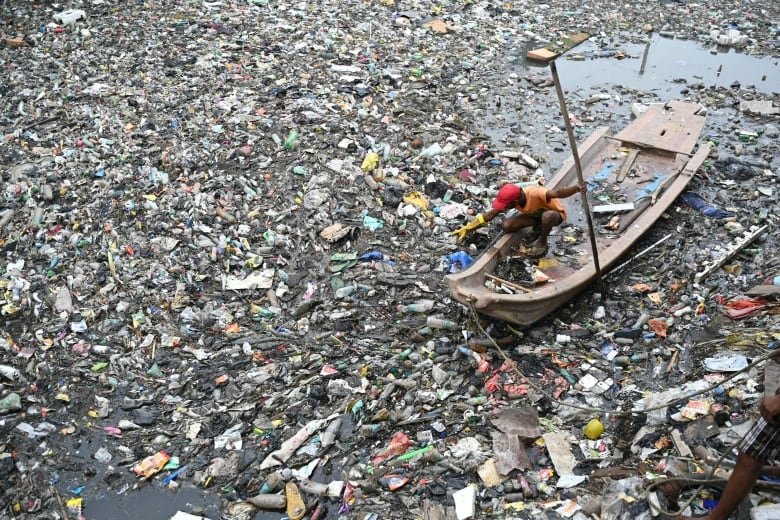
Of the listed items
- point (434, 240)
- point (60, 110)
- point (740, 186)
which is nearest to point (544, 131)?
point (740, 186)

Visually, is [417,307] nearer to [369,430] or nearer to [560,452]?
[369,430]

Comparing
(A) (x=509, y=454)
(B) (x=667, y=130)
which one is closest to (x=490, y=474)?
(A) (x=509, y=454)

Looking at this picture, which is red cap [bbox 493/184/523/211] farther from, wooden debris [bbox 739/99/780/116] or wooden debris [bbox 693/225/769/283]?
wooden debris [bbox 739/99/780/116]

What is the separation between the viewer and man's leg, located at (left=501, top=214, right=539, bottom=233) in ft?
16.5

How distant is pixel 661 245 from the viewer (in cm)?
564

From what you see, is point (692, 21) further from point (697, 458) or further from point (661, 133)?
point (697, 458)

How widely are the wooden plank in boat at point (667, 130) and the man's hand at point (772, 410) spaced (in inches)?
176

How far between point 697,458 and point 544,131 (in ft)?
17.0

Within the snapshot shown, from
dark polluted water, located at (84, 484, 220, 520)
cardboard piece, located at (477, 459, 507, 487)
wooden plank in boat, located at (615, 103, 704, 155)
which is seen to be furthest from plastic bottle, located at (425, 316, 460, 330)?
wooden plank in boat, located at (615, 103, 704, 155)

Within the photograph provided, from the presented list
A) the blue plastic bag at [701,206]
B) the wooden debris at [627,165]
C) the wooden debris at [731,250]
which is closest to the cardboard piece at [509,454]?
the wooden debris at [731,250]

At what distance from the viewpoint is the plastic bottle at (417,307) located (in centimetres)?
492

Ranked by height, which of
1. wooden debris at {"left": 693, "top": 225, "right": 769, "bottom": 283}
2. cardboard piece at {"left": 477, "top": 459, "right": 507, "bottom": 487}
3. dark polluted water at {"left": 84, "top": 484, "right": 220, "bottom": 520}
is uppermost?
wooden debris at {"left": 693, "top": 225, "right": 769, "bottom": 283}

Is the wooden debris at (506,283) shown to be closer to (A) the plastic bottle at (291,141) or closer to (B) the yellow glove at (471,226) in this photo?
(B) the yellow glove at (471,226)

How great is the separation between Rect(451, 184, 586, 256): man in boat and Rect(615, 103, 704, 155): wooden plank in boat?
7.27 feet
